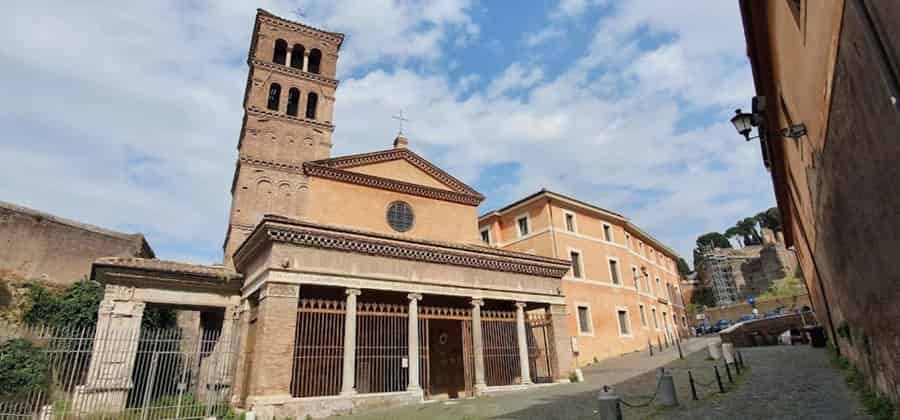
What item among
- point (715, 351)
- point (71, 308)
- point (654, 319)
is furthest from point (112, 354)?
point (654, 319)

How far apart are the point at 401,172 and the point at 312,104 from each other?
12.5 m

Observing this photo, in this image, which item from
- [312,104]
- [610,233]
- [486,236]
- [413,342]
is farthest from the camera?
[312,104]

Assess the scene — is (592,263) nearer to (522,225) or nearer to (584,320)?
(584,320)

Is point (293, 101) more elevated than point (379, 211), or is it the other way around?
point (293, 101)

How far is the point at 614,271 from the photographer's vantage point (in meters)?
26.2

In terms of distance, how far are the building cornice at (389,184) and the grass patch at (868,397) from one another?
13033 mm

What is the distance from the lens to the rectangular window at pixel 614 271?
1016 inches

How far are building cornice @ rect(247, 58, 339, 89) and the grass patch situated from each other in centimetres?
2741

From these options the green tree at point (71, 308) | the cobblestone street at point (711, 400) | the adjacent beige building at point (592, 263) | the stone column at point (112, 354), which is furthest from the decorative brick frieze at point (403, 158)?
the cobblestone street at point (711, 400)

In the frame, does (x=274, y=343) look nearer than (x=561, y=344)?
Yes

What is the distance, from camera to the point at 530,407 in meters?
10.1

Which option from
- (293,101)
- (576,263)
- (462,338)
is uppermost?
(293,101)

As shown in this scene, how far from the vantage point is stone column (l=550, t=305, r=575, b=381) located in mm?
15562

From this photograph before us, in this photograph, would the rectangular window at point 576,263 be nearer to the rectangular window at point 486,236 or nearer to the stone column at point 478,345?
the rectangular window at point 486,236
